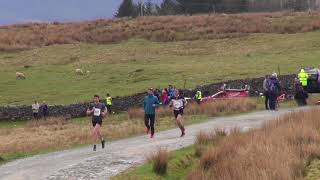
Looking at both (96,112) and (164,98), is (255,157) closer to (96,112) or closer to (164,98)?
(96,112)

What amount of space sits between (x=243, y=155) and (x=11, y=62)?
193ft

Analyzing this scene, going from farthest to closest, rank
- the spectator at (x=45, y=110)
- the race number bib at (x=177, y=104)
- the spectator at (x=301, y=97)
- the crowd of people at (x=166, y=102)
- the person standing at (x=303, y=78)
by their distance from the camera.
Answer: the spectator at (x=45, y=110) < the person standing at (x=303, y=78) < the spectator at (x=301, y=97) < the race number bib at (x=177, y=104) < the crowd of people at (x=166, y=102)

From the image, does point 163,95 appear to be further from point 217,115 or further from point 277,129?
point 277,129

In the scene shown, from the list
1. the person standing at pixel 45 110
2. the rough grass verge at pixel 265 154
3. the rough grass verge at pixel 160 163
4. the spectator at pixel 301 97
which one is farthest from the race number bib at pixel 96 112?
the person standing at pixel 45 110

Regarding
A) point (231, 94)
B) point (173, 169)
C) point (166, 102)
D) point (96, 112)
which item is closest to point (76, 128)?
point (166, 102)

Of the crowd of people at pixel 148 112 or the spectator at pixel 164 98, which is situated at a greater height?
the crowd of people at pixel 148 112

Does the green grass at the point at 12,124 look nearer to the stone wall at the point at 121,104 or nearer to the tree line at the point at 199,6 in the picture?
the stone wall at the point at 121,104

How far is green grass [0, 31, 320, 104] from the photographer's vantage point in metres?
55.1

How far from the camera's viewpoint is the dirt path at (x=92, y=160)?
2000 cm

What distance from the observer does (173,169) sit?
65.3 ft

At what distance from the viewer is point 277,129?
2183 centimetres

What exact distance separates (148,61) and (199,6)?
5705 cm

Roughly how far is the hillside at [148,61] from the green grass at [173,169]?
30550 millimetres

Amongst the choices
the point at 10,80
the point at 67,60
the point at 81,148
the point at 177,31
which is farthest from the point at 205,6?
the point at 81,148
